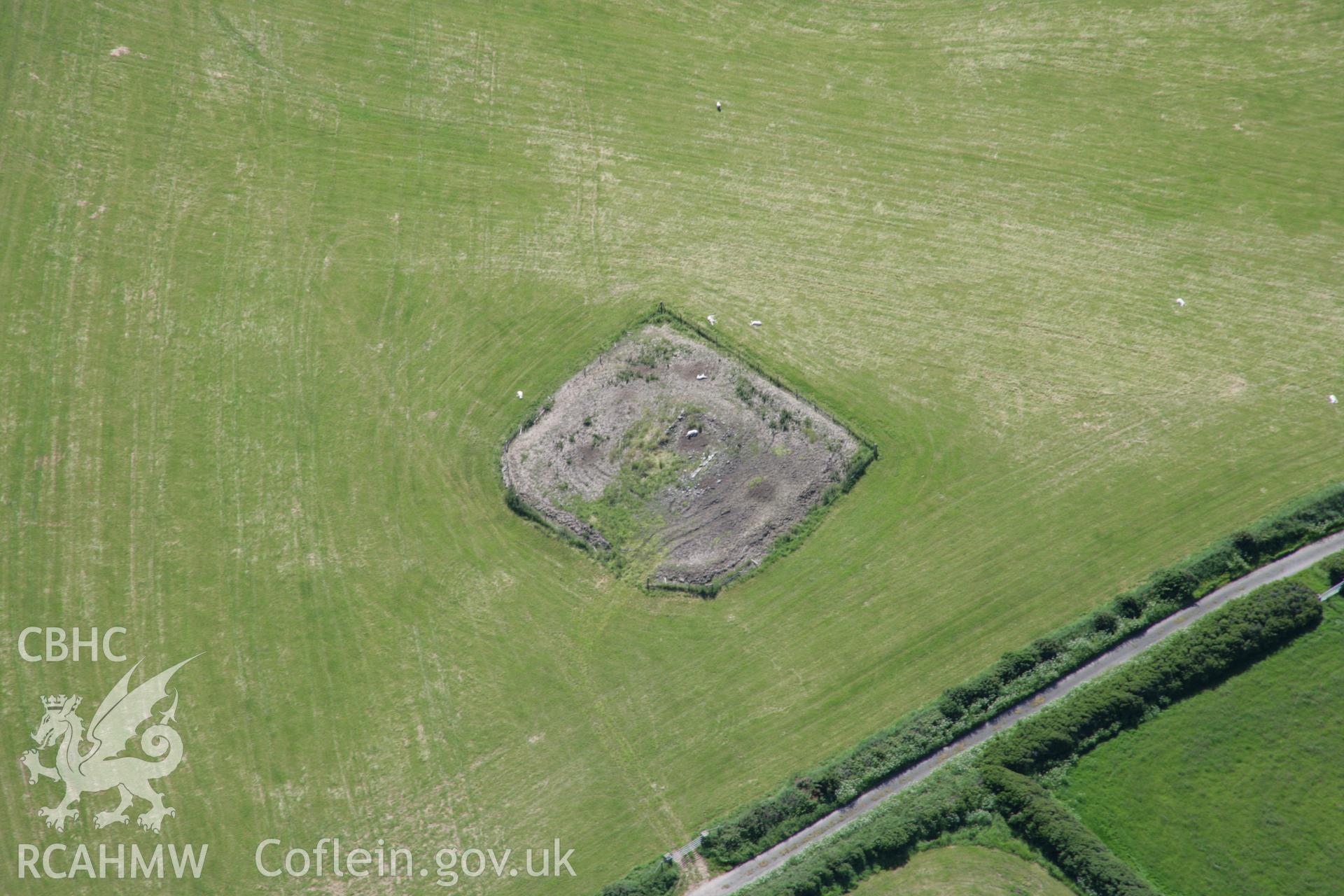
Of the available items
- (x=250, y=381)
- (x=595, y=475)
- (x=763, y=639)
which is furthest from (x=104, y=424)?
(x=763, y=639)

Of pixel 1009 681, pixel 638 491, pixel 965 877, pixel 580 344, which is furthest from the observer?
pixel 580 344

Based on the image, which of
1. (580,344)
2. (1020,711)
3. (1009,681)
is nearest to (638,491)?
(580,344)

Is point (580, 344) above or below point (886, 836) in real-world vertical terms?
above

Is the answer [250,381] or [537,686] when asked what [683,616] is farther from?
[250,381]

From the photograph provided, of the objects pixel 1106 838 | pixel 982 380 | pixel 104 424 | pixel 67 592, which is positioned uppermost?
pixel 982 380

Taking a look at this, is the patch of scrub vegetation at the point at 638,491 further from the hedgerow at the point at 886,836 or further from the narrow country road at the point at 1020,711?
the hedgerow at the point at 886,836

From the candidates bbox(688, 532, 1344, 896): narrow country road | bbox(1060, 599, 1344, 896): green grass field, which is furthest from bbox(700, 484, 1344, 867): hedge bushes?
bbox(1060, 599, 1344, 896): green grass field

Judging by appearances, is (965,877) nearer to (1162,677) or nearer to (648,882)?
(1162,677)
